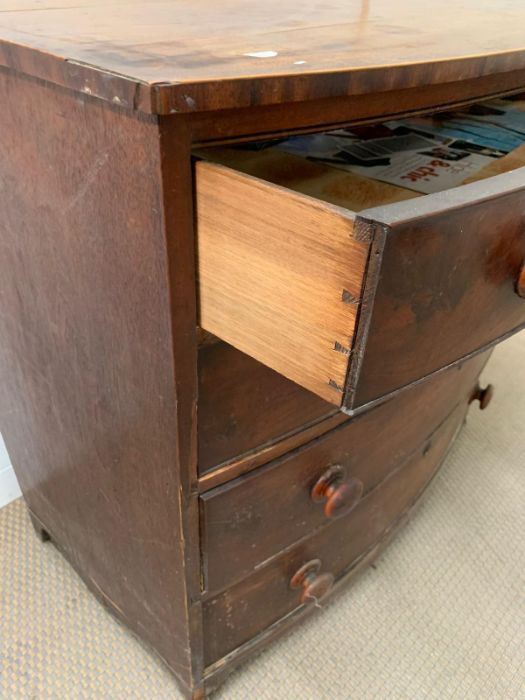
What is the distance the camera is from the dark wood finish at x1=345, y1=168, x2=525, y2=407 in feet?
0.98

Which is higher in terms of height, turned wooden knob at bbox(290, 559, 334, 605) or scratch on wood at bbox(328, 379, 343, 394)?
scratch on wood at bbox(328, 379, 343, 394)

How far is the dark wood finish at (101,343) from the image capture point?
39cm

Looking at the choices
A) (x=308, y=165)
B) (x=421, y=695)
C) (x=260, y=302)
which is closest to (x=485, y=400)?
(x=421, y=695)

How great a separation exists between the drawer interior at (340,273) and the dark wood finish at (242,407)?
60mm

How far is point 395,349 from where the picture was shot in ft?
1.15

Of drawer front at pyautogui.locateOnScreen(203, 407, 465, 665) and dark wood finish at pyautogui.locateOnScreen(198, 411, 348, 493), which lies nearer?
dark wood finish at pyautogui.locateOnScreen(198, 411, 348, 493)

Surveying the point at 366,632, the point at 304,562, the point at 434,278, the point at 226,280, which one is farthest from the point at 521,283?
the point at 366,632

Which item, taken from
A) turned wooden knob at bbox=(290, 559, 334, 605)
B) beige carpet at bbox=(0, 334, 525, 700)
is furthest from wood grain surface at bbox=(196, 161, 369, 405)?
beige carpet at bbox=(0, 334, 525, 700)

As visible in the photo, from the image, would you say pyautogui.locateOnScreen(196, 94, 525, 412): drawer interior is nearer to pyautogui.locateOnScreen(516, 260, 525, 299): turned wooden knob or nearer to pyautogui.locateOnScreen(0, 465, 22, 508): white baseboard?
pyautogui.locateOnScreen(516, 260, 525, 299): turned wooden knob

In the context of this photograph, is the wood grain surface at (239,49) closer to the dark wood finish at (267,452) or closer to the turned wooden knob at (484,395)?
the dark wood finish at (267,452)

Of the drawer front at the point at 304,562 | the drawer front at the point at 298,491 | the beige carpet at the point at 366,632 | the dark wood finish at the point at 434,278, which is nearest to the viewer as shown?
the dark wood finish at the point at 434,278

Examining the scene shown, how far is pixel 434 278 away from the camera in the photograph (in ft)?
1.10

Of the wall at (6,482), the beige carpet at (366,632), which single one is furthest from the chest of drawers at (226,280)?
the wall at (6,482)

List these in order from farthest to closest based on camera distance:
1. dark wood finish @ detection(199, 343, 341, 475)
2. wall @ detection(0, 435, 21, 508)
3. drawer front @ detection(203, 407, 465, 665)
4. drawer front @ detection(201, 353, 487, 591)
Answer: wall @ detection(0, 435, 21, 508), drawer front @ detection(203, 407, 465, 665), drawer front @ detection(201, 353, 487, 591), dark wood finish @ detection(199, 343, 341, 475)
